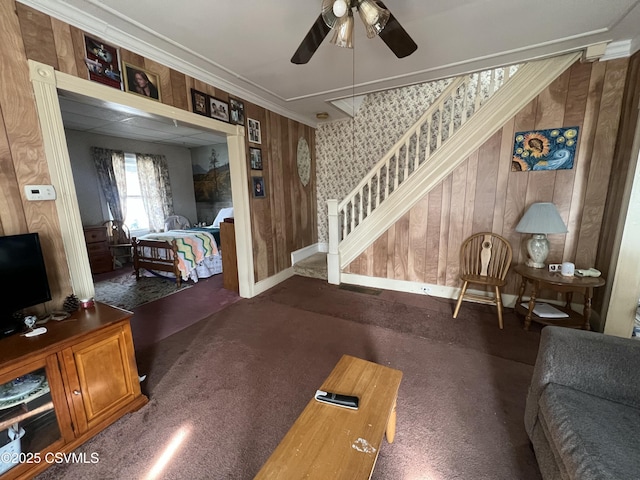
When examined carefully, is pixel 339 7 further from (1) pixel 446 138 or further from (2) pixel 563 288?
(2) pixel 563 288

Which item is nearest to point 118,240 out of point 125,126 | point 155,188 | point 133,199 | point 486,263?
point 133,199

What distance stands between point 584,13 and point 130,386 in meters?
3.93

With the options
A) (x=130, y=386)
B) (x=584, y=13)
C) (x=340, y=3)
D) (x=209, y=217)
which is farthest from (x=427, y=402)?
(x=209, y=217)

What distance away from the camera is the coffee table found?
89 centimetres

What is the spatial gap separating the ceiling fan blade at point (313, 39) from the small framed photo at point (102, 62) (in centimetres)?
138

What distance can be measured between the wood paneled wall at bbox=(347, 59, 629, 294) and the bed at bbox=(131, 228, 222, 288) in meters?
2.75

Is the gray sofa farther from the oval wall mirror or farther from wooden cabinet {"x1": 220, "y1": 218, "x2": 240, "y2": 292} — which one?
the oval wall mirror

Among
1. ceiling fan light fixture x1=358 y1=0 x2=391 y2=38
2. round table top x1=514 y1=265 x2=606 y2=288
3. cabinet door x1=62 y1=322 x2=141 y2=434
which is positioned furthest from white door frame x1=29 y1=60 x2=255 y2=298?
round table top x1=514 y1=265 x2=606 y2=288

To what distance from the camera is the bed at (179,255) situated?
3.89 m

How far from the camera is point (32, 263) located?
147 centimetres

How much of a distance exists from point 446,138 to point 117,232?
5980 mm

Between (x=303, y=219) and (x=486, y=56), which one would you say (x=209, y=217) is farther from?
(x=486, y=56)

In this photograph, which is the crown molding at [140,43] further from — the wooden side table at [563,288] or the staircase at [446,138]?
the wooden side table at [563,288]

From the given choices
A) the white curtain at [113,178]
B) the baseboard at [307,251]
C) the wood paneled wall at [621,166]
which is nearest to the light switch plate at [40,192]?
the baseboard at [307,251]
